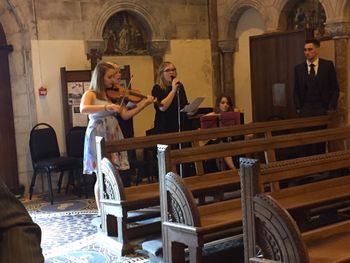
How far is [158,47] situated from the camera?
7332mm

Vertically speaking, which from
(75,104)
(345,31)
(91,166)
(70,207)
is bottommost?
(70,207)

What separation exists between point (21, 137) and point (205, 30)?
10.1 ft

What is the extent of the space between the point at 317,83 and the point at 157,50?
8.43 ft

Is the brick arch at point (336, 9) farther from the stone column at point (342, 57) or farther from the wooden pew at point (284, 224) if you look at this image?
the wooden pew at point (284, 224)

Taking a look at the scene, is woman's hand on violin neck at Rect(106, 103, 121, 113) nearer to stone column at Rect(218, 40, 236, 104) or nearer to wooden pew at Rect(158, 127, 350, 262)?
wooden pew at Rect(158, 127, 350, 262)

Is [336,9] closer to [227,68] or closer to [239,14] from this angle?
[239,14]

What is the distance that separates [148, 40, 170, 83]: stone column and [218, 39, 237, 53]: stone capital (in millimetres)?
837

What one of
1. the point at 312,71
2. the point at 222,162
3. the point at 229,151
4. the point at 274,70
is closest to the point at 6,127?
the point at 222,162

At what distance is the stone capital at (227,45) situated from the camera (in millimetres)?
7773

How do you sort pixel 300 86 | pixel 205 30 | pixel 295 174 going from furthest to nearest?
pixel 205 30
pixel 300 86
pixel 295 174

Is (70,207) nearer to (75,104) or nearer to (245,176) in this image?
(75,104)

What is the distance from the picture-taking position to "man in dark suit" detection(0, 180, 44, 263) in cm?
90

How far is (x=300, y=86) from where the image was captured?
18.5ft

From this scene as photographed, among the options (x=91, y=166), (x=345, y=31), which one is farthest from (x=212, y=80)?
(x=91, y=166)
